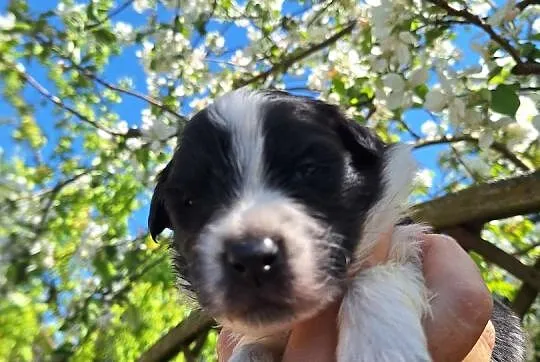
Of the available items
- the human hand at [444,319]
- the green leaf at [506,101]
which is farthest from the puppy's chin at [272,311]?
the green leaf at [506,101]

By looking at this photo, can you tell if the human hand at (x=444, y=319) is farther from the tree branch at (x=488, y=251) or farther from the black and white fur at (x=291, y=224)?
the tree branch at (x=488, y=251)

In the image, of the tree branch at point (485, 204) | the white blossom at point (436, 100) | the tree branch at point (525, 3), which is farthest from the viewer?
the tree branch at point (485, 204)

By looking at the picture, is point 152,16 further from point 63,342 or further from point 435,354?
point 435,354

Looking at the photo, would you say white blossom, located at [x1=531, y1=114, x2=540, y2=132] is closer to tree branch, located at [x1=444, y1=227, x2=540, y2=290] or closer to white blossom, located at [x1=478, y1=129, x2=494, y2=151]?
white blossom, located at [x1=478, y1=129, x2=494, y2=151]

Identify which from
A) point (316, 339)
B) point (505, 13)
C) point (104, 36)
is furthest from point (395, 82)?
point (104, 36)

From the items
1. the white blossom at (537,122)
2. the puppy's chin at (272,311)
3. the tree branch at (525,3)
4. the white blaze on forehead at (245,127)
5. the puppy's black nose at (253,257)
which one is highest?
the white blaze on forehead at (245,127)

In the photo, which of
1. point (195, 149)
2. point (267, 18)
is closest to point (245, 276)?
point (195, 149)

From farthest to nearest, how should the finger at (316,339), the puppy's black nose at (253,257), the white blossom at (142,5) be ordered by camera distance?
the white blossom at (142,5) → the finger at (316,339) → the puppy's black nose at (253,257)
